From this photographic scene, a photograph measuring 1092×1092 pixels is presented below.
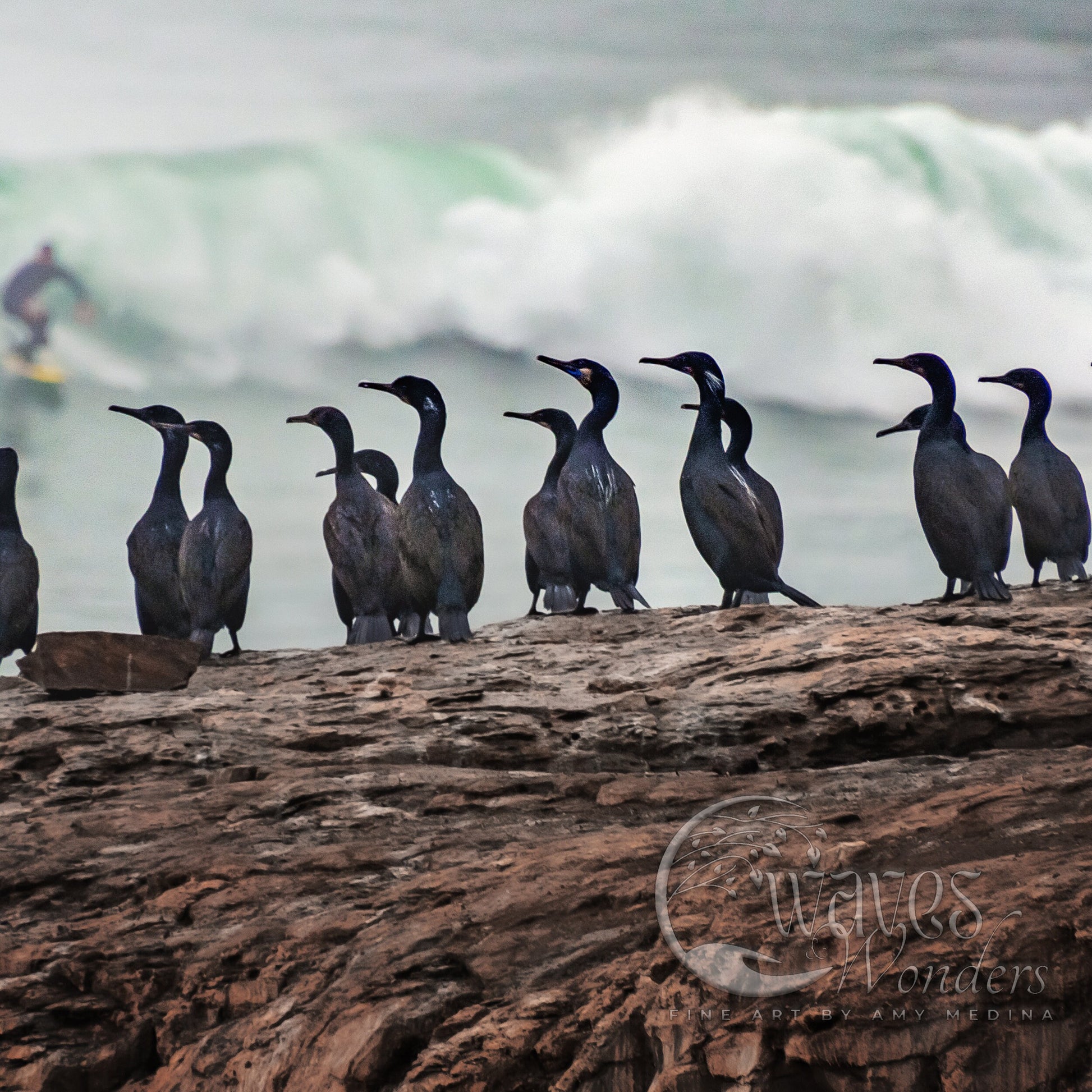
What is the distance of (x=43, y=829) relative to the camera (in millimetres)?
4324

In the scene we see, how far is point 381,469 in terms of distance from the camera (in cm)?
888

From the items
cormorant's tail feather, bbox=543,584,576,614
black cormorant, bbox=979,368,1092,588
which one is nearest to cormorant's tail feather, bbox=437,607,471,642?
cormorant's tail feather, bbox=543,584,576,614

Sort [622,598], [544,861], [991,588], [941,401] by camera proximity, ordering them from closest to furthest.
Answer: [544,861] → [991,588] → [941,401] → [622,598]

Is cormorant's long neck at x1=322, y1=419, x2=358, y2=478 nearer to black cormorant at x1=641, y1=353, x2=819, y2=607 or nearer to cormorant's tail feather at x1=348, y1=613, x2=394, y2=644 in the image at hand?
cormorant's tail feather at x1=348, y1=613, x2=394, y2=644

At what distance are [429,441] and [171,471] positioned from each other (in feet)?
6.16

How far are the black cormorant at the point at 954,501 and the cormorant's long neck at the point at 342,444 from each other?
3.18 meters

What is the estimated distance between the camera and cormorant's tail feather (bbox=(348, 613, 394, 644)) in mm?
7348

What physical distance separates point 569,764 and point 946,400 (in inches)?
134

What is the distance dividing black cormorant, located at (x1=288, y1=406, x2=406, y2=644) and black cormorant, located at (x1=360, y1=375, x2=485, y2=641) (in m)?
0.15

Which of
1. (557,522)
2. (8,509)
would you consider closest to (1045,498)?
(557,522)

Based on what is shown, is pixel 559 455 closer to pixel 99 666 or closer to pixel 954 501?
pixel 954 501

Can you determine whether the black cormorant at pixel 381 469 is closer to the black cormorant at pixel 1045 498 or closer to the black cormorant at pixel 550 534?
the black cormorant at pixel 550 534

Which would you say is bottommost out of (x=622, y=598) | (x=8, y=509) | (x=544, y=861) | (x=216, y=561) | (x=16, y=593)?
(x=544, y=861)

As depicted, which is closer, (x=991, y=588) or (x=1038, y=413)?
(x=991, y=588)
